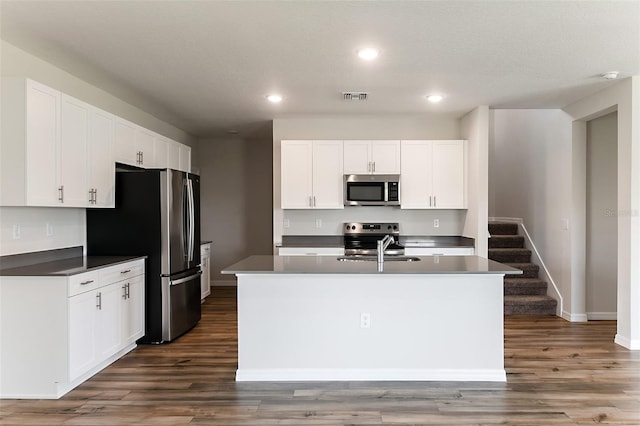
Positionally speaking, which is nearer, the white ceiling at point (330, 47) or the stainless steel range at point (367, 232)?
the white ceiling at point (330, 47)

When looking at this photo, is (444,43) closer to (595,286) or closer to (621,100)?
(621,100)

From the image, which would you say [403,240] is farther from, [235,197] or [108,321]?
[108,321]

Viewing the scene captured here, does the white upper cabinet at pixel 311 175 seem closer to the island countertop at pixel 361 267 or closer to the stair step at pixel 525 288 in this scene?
the island countertop at pixel 361 267

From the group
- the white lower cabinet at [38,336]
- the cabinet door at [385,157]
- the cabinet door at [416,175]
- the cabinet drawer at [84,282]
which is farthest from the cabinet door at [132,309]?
the cabinet door at [416,175]

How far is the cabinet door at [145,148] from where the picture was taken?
486cm

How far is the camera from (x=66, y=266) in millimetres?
3465

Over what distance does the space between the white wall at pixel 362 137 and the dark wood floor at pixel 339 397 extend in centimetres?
244

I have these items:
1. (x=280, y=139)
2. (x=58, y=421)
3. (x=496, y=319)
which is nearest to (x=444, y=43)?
(x=496, y=319)

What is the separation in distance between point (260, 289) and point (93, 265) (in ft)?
4.47

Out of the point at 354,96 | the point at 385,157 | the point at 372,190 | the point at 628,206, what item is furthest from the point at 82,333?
the point at 628,206

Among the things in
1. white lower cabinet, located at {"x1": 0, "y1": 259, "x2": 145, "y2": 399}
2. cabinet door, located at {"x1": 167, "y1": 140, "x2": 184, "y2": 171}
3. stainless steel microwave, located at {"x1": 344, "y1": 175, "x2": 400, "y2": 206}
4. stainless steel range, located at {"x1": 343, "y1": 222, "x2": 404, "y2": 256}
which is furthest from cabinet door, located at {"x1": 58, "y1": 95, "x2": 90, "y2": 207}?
stainless steel range, located at {"x1": 343, "y1": 222, "x2": 404, "y2": 256}

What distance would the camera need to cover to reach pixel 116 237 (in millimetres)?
4328

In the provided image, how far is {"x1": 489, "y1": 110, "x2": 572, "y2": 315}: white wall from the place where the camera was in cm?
547

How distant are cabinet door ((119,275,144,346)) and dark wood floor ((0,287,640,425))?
0.62 ft
